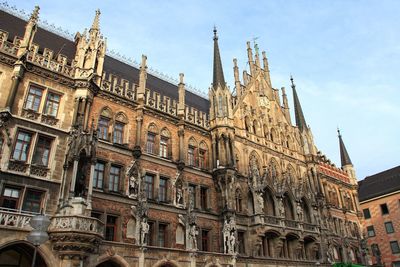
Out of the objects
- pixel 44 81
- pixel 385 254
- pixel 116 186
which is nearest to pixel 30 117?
pixel 44 81

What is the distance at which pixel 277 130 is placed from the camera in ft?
105

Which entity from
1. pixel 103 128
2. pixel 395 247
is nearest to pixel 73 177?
pixel 103 128

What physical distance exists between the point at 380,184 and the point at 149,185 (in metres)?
36.4

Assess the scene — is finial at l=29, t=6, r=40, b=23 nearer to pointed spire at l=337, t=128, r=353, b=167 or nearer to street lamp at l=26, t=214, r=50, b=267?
street lamp at l=26, t=214, r=50, b=267

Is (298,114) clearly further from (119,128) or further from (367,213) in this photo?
(119,128)

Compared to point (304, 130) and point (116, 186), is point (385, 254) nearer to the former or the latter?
point (304, 130)

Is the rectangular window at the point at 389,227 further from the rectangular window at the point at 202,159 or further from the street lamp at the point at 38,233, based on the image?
the street lamp at the point at 38,233

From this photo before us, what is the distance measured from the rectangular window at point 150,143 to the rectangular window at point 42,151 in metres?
6.33

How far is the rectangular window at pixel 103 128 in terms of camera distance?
20359mm

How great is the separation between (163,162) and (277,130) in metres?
13.8

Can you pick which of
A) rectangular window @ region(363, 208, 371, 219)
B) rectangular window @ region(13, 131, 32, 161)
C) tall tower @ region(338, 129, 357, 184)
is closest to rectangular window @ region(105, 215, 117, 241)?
rectangular window @ region(13, 131, 32, 161)

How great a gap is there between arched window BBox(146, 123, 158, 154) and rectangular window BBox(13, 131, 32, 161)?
730 centimetres

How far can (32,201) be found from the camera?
1609 centimetres

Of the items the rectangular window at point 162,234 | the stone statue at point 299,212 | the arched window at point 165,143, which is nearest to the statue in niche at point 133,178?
the rectangular window at point 162,234
